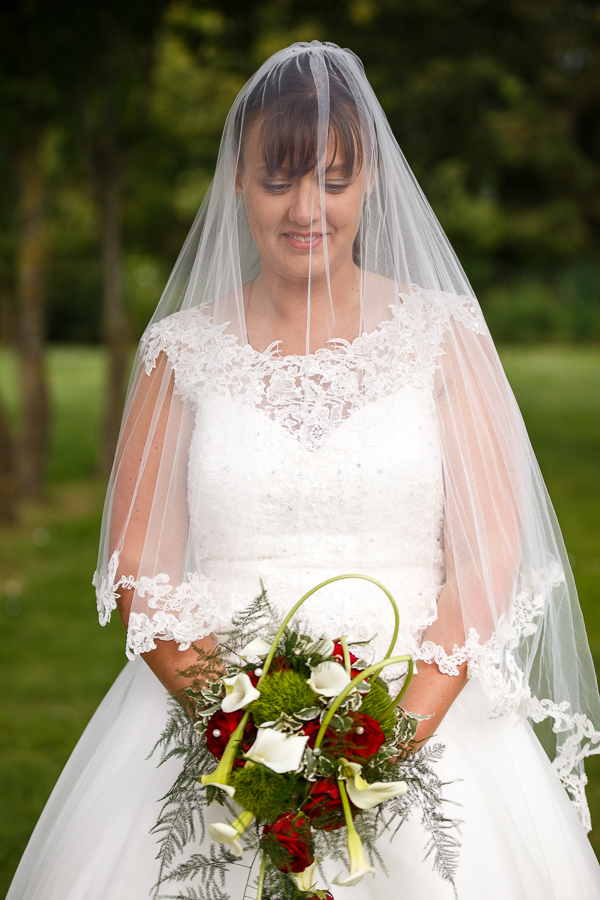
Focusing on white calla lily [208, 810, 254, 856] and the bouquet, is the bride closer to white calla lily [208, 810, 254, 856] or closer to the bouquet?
the bouquet

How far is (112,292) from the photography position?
1030cm

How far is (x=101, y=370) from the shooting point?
20.2 m

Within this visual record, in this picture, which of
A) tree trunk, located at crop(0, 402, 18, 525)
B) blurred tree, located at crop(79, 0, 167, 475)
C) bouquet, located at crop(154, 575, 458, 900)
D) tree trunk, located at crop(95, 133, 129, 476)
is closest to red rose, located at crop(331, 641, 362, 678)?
bouquet, located at crop(154, 575, 458, 900)

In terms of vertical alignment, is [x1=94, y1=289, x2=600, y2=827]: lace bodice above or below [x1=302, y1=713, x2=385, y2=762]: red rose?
above

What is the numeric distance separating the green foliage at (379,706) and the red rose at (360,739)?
0.06 metres

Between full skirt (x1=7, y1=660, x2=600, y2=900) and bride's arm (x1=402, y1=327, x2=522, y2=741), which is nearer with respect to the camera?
full skirt (x1=7, y1=660, x2=600, y2=900)

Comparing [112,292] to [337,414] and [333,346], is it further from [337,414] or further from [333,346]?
[337,414]

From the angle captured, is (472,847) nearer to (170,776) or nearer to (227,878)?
(227,878)

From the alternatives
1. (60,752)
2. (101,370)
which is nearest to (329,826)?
(60,752)

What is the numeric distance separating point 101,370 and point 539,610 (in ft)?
61.2

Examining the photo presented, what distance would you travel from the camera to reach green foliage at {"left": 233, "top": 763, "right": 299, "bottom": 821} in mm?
1662

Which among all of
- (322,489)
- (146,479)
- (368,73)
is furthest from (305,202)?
(368,73)

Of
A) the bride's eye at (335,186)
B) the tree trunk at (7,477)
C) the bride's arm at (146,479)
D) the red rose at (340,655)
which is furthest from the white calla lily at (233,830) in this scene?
the tree trunk at (7,477)

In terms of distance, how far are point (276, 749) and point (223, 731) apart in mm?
156
